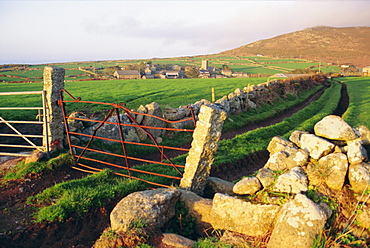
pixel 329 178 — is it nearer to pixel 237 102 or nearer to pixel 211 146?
A: pixel 211 146

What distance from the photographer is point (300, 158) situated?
21.4 ft

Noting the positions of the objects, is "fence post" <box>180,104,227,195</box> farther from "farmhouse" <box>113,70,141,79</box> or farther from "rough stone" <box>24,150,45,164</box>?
"farmhouse" <box>113,70,141,79</box>

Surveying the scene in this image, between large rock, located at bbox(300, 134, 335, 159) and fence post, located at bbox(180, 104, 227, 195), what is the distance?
7.03ft

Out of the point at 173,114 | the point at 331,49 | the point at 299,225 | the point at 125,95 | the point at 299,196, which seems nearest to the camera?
the point at 299,225

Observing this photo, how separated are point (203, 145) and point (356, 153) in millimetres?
3557

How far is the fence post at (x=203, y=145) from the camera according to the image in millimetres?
7000

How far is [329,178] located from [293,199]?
1.05 m

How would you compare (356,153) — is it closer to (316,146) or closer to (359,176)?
(359,176)

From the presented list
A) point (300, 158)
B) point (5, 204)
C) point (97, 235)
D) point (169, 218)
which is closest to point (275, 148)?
point (300, 158)

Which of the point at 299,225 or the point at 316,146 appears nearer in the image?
the point at 299,225

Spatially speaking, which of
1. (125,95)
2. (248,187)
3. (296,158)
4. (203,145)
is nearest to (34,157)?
(203,145)

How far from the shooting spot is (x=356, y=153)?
5848 millimetres

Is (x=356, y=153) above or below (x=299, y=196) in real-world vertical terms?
above

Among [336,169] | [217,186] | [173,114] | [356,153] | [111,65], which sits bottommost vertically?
[217,186]
